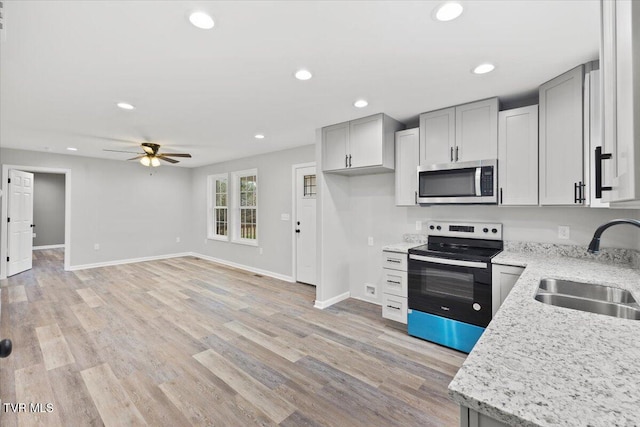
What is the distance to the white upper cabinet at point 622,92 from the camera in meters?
0.64

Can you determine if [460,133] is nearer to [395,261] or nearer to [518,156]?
[518,156]

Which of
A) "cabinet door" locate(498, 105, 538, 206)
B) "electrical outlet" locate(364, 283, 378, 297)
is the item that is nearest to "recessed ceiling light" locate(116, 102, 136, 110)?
"electrical outlet" locate(364, 283, 378, 297)

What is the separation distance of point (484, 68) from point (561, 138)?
0.89 metres

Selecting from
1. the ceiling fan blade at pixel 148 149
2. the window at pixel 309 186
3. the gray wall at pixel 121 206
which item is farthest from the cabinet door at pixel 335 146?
the gray wall at pixel 121 206

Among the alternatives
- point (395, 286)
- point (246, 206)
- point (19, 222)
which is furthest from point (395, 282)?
point (19, 222)

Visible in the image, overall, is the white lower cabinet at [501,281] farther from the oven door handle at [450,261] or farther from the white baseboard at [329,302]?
the white baseboard at [329,302]

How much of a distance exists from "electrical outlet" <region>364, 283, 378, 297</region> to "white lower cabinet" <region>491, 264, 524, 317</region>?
5.61ft

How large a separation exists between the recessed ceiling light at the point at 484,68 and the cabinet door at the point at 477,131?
591 mm

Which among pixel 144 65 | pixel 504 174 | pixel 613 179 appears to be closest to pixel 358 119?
pixel 504 174

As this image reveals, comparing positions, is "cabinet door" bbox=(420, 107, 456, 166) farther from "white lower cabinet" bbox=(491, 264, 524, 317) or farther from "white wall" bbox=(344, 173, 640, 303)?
"white lower cabinet" bbox=(491, 264, 524, 317)

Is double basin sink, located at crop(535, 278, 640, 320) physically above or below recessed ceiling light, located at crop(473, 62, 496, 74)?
below

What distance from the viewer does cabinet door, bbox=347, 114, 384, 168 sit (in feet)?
10.7

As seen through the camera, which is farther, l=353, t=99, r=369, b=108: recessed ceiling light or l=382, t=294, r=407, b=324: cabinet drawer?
l=382, t=294, r=407, b=324: cabinet drawer

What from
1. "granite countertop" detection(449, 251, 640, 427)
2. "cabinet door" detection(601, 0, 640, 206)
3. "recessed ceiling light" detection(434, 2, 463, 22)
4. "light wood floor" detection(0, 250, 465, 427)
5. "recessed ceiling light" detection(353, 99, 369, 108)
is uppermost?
"recessed ceiling light" detection(353, 99, 369, 108)
